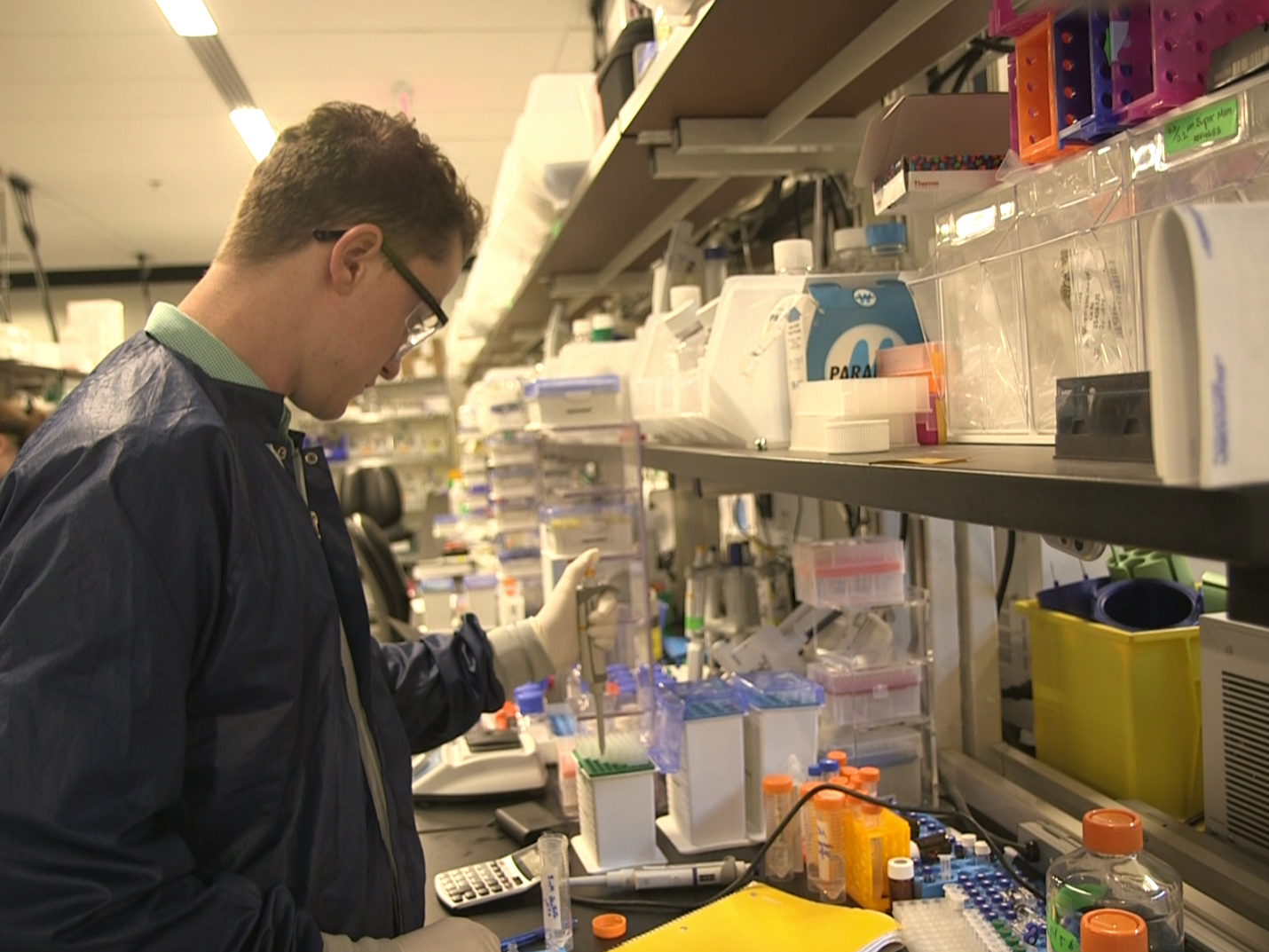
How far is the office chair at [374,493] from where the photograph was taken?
750 cm

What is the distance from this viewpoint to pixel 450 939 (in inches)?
47.9

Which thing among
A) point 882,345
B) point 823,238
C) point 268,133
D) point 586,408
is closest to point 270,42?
point 268,133

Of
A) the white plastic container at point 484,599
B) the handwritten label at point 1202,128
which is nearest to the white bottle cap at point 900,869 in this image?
the handwritten label at point 1202,128

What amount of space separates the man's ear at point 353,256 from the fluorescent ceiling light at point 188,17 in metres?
3.38

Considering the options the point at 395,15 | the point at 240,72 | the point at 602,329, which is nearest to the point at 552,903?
the point at 602,329

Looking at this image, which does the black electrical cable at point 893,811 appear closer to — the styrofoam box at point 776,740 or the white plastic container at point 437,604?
the styrofoam box at point 776,740

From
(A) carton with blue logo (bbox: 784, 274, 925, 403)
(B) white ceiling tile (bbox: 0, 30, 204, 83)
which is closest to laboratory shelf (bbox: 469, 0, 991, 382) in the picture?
(A) carton with blue logo (bbox: 784, 274, 925, 403)

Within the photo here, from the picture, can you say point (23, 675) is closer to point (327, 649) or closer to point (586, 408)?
point (327, 649)

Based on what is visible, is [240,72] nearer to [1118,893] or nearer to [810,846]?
[810,846]

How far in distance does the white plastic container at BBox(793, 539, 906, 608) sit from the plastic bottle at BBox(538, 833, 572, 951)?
26.5 inches

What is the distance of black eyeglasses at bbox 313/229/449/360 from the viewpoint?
1284mm

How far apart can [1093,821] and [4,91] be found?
5629mm

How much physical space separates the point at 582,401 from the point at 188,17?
9.49 ft

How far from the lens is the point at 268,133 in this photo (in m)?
5.64
